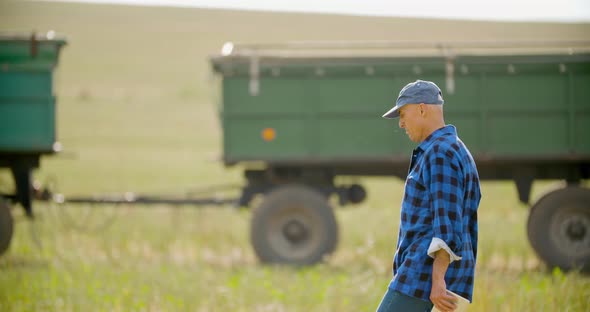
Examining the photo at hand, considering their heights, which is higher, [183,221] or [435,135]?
[435,135]

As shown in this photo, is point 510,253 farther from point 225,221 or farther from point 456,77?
point 225,221

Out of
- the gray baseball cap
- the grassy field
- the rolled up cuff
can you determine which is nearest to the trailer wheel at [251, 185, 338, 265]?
the grassy field

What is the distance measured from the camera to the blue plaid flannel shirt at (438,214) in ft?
11.2

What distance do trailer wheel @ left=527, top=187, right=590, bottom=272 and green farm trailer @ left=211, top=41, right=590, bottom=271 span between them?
53 millimetres

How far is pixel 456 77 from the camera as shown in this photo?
31.4 feet

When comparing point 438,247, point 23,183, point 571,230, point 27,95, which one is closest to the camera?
point 438,247

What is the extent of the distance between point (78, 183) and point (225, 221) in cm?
995

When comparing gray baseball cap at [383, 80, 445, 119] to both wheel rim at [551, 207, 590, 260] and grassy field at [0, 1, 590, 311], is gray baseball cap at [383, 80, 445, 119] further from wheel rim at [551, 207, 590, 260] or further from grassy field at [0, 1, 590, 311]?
wheel rim at [551, 207, 590, 260]

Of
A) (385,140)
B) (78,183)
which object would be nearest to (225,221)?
(385,140)

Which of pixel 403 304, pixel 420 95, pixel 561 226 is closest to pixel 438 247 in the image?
pixel 403 304

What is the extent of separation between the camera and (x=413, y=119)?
3619 mm

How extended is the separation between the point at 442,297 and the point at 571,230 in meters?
6.36

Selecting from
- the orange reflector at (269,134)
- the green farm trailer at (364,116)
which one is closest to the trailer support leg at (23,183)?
the green farm trailer at (364,116)

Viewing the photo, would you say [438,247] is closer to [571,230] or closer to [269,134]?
[269,134]
